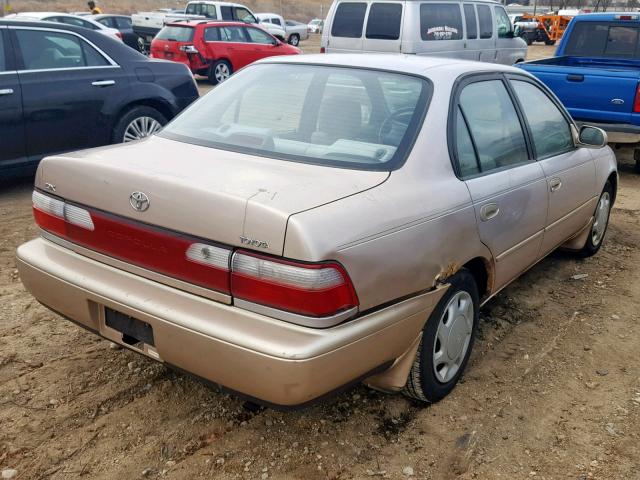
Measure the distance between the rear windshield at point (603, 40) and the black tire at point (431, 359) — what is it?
273 inches

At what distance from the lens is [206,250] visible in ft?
8.12

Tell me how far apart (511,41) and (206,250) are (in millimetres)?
12752

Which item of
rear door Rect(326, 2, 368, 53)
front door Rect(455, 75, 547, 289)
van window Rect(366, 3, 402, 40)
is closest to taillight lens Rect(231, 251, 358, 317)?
front door Rect(455, 75, 547, 289)

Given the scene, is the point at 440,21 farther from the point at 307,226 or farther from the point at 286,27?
the point at 286,27

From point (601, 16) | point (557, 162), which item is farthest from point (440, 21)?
point (557, 162)

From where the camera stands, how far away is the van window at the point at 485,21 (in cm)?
1259

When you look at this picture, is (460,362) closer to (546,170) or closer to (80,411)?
(546,170)

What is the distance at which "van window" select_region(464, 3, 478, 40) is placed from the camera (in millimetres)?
12156

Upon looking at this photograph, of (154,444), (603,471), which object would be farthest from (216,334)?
(603,471)

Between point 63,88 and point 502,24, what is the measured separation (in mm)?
9879

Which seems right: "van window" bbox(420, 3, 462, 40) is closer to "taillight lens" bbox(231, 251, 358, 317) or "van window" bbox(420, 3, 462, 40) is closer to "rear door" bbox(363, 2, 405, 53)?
"rear door" bbox(363, 2, 405, 53)

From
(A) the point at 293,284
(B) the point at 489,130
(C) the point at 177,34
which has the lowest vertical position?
(C) the point at 177,34

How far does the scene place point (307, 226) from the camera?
2320 millimetres

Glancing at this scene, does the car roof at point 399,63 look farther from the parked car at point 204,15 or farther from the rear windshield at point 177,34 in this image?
the parked car at point 204,15
